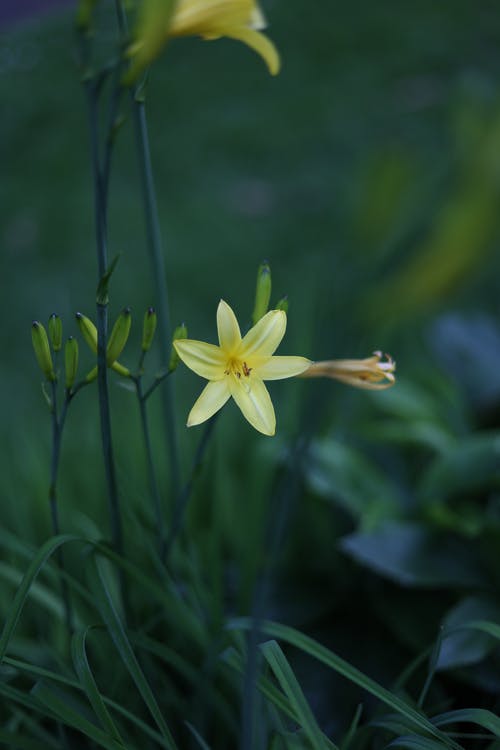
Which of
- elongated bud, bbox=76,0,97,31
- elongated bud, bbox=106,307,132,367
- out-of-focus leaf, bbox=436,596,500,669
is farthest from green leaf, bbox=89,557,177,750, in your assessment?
elongated bud, bbox=76,0,97,31

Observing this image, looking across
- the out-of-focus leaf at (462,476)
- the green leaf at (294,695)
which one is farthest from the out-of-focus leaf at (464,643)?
the green leaf at (294,695)

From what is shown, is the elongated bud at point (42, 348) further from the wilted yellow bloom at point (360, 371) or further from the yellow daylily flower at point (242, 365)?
the wilted yellow bloom at point (360, 371)

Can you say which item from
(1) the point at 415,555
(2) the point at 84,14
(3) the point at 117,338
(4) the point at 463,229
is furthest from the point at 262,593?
(1) the point at 415,555

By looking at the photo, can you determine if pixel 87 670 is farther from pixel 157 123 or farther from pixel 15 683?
pixel 157 123

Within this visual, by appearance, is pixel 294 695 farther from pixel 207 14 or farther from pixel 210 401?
pixel 207 14

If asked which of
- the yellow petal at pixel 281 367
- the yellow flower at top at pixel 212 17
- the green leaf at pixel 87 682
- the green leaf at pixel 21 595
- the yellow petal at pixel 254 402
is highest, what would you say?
the yellow flower at top at pixel 212 17

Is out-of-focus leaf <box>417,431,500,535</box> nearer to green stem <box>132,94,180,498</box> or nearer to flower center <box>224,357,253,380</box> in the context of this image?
green stem <box>132,94,180,498</box>

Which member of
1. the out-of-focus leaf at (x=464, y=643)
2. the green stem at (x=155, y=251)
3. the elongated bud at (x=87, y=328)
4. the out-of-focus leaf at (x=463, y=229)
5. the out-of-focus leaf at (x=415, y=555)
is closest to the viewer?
the out-of-focus leaf at (x=463, y=229)
